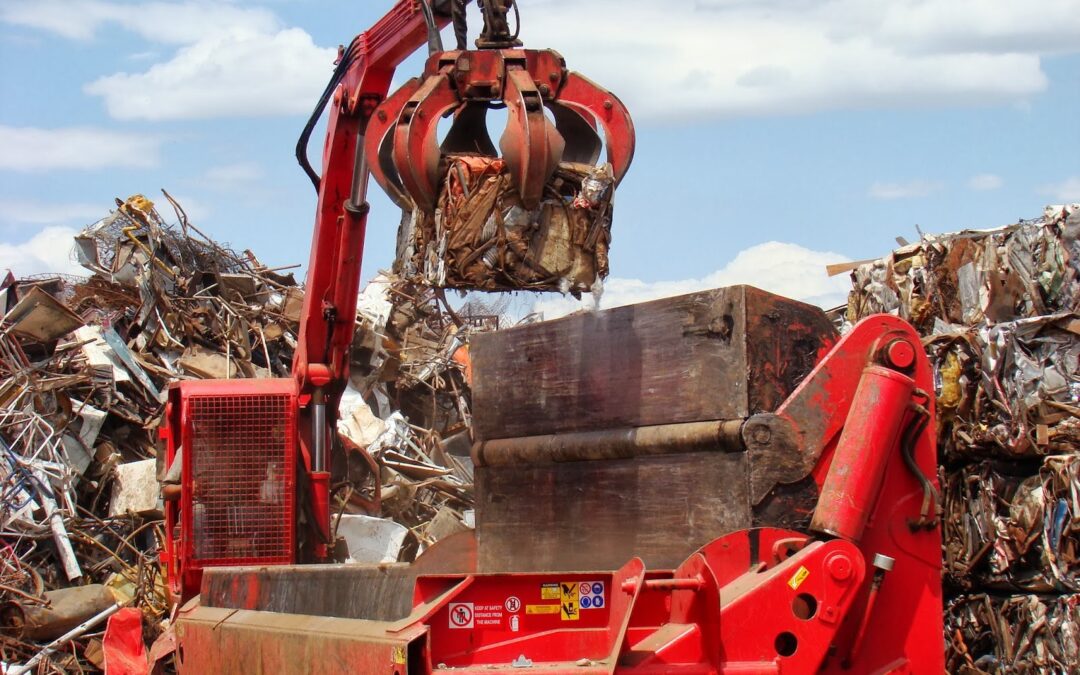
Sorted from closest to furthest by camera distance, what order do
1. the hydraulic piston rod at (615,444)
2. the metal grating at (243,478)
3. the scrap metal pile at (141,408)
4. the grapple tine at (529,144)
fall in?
the hydraulic piston rod at (615,444)
the grapple tine at (529,144)
the metal grating at (243,478)
the scrap metal pile at (141,408)

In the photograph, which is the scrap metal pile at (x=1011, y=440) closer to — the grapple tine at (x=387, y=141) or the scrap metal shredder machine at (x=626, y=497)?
the scrap metal shredder machine at (x=626, y=497)

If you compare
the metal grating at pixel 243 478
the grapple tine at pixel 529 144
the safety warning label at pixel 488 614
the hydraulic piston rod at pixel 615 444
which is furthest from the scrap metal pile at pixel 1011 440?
the safety warning label at pixel 488 614

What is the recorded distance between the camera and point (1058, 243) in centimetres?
713

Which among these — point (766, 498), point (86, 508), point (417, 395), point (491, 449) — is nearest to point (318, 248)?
point (491, 449)

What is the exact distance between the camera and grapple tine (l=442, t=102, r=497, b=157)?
5785mm

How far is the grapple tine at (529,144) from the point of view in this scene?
5.13 metres

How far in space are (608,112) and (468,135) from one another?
0.66 meters

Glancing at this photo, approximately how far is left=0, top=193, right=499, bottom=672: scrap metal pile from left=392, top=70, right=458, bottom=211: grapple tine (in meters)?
4.02

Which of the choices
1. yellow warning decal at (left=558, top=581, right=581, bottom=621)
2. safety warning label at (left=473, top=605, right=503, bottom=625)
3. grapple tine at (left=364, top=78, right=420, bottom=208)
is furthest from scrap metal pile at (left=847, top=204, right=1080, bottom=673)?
safety warning label at (left=473, top=605, right=503, bottom=625)

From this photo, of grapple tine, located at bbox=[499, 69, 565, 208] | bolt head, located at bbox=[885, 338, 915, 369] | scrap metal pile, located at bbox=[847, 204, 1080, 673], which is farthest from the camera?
scrap metal pile, located at bbox=[847, 204, 1080, 673]

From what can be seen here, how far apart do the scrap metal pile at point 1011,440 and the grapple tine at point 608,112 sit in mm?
2712

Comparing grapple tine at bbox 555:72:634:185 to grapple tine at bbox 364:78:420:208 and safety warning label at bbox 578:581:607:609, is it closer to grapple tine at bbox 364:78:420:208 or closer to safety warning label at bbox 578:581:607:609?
grapple tine at bbox 364:78:420:208

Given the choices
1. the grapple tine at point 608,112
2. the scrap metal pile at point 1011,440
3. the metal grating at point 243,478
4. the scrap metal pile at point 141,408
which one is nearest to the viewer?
the grapple tine at point 608,112

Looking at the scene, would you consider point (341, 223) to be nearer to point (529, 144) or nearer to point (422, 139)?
point (422, 139)
